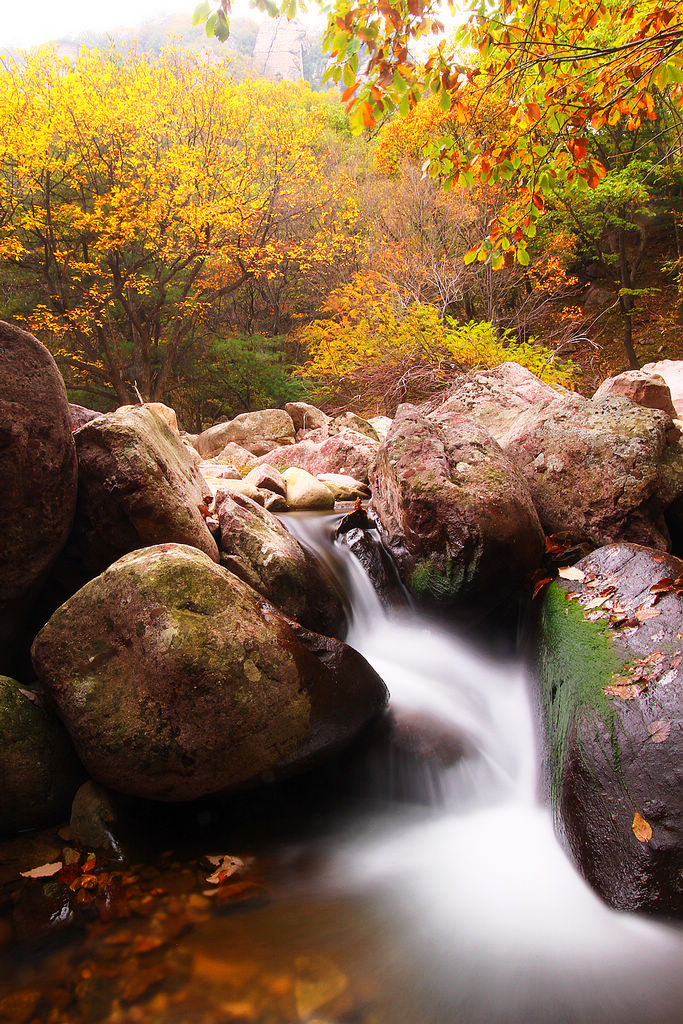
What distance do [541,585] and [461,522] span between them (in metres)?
0.74

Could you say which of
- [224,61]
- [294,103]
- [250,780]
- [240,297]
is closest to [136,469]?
[250,780]

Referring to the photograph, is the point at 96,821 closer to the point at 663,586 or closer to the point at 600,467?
the point at 663,586

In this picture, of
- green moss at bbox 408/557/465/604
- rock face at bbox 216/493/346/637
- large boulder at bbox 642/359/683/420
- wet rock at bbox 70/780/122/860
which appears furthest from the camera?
large boulder at bbox 642/359/683/420

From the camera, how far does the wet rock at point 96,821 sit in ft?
8.03

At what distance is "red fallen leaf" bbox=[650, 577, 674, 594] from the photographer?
2.95 metres

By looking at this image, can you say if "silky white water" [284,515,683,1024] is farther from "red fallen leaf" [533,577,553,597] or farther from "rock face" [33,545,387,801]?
"rock face" [33,545,387,801]

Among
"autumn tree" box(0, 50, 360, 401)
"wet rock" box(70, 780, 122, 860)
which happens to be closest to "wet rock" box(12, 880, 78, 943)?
"wet rock" box(70, 780, 122, 860)

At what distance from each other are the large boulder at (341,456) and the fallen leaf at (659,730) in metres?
5.79

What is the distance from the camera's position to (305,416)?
15227 mm

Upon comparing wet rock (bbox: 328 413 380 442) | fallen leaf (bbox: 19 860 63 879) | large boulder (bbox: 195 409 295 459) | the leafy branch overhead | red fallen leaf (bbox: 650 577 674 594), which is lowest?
fallen leaf (bbox: 19 860 63 879)

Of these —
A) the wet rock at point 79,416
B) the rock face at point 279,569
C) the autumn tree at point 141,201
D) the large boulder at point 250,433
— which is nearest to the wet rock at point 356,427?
the large boulder at point 250,433

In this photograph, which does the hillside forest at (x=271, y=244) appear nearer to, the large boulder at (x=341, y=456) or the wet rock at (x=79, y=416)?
the large boulder at (x=341, y=456)

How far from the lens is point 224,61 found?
15.4 meters

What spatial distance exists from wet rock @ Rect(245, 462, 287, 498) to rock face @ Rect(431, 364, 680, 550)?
272 cm
